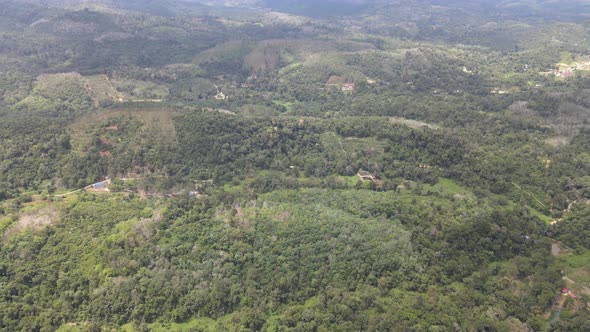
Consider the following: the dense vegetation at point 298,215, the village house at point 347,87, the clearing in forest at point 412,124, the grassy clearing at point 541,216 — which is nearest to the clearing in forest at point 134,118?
the dense vegetation at point 298,215

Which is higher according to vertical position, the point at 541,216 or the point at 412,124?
the point at 412,124

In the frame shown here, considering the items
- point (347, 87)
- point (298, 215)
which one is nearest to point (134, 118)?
point (298, 215)

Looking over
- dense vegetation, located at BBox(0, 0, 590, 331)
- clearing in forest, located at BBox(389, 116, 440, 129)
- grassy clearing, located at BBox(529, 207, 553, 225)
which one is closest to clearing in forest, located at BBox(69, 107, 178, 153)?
dense vegetation, located at BBox(0, 0, 590, 331)

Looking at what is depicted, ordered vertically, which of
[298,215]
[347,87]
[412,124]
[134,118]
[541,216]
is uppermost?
[412,124]

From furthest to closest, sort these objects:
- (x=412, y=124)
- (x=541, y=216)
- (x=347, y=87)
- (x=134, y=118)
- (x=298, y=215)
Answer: (x=347, y=87), (x=412, y=124), (x=134, y=118), (x=541, y=216), (x=298, y=215)

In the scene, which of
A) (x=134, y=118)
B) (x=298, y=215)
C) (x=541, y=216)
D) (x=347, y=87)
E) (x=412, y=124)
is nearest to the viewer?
(x=298, y=215)

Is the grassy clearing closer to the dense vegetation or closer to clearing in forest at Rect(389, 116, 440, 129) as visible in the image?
the dense vegetation

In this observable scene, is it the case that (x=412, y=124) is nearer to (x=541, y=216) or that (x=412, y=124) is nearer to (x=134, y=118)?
(x=541, y=216)

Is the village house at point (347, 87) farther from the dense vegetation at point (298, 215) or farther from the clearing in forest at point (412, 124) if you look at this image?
the clearing in forest at point (412, 124)

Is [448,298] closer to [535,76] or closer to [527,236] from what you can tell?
[527,236]

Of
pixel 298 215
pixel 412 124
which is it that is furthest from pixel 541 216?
pixel 298 215

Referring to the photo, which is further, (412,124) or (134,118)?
(412,124)

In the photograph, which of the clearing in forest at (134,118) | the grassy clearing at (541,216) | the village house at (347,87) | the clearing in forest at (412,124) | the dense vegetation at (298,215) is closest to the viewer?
the dense vegetation at (298,215)
